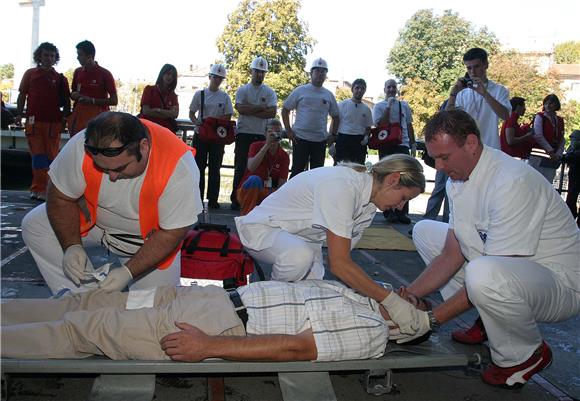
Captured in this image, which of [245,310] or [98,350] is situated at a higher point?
[245,310]

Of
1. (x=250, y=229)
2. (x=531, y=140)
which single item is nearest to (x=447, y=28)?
(x=531, y=140)

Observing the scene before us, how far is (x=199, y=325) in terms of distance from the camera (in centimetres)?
223

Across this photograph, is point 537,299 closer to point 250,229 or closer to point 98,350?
point 250,229

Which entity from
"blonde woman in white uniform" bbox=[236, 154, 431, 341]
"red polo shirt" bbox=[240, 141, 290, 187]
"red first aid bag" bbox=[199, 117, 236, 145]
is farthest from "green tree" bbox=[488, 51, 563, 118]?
"blonde woman in white uniform" bbox=[236, 154, 431, 341]

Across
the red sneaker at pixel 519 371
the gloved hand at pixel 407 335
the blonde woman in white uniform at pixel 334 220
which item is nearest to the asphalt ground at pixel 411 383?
the red sneaker at pixel 519 371

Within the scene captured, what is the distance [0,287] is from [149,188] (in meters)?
1.46

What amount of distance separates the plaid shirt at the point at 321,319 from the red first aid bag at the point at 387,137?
4.86 m

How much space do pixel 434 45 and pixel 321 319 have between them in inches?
1585

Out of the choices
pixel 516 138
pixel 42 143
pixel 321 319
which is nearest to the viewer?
pixel 321 319

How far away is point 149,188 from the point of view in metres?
2.74

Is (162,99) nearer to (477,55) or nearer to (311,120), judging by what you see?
(311,120)

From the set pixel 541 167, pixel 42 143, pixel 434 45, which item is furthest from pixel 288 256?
pixel 434 45

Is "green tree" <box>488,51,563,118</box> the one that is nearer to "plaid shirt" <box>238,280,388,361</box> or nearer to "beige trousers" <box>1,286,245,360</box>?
"plaid shirt" <box>238,280,388,361</box>

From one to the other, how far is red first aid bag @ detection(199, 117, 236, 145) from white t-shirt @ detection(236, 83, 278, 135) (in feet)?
0.49
